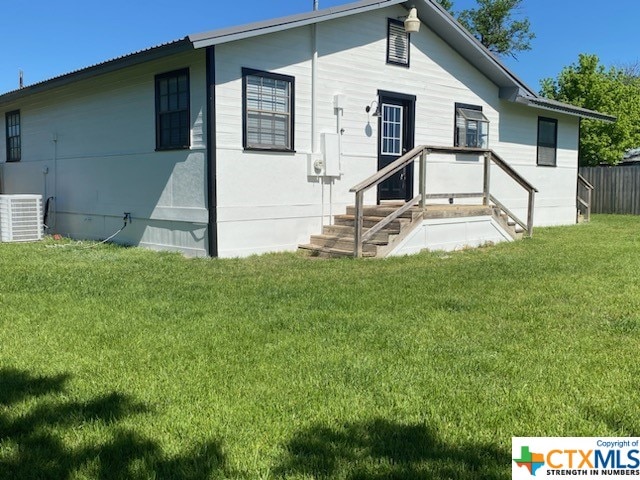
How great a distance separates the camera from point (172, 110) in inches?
388

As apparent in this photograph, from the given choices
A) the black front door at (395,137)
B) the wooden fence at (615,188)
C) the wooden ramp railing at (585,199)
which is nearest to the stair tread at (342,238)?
the black front door at (395,137)

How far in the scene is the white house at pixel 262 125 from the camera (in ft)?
30.6

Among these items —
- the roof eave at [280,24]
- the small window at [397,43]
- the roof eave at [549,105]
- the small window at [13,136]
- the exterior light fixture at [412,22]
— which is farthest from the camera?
the small window at [13,136]

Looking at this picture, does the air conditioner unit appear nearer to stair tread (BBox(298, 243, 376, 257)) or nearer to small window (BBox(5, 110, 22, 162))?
small window (BBox(5, 110, 22, 162))

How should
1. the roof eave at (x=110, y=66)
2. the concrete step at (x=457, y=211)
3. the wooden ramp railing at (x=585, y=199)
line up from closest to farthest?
the roof eave at (x=110, y=66)
the concrete step at (x=457, y=211)
the wooden ramp railing at (x=585, y=199)

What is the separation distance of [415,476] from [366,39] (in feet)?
32.8

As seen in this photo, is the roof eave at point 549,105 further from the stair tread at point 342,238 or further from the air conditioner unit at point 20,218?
the air conditioner unit at point 20,218

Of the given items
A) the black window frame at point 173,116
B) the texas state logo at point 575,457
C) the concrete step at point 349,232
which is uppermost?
the black window frame at point 173,116

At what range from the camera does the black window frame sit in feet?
31.2

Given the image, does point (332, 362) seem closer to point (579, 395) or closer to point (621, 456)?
point (579, 395)

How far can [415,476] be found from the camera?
102 inches

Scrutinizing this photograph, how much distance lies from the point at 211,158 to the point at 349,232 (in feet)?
8.70

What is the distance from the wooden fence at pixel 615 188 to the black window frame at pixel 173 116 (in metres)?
16.3

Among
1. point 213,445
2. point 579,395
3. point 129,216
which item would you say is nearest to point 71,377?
point 213,445
